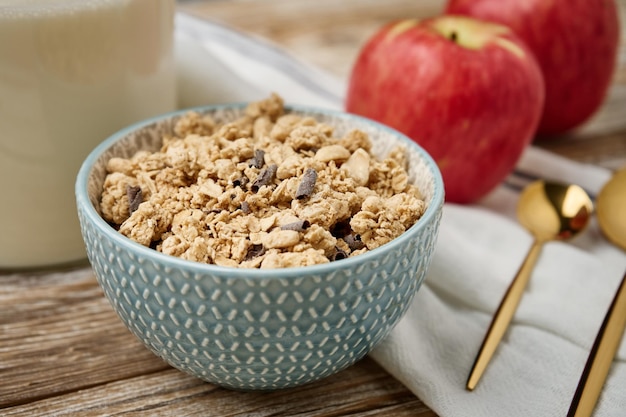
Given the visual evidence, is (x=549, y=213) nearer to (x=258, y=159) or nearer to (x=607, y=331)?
(x=607, y=331)

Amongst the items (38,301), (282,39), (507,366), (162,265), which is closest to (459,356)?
(507,366)

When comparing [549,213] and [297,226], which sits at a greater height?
[297,226]

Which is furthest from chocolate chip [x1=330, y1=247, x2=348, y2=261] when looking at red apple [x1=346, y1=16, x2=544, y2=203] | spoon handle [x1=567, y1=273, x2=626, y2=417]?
red apple [x1=346, y1=16, x2=544, y2=203]

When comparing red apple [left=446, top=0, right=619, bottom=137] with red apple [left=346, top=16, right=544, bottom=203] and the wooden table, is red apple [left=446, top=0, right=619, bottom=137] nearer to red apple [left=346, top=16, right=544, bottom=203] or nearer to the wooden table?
red apple [left=346, top=16, right=544, bottom=203]

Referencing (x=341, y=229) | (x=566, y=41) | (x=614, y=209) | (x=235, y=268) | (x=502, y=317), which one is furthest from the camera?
(x=566, y=41)

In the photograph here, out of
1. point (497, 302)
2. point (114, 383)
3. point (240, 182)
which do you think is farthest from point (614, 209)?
point (114, 383)

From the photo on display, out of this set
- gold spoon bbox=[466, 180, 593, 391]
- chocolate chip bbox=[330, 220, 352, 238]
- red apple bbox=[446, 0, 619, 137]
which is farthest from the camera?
red apple bbox=[446, 0, 619, 137]
